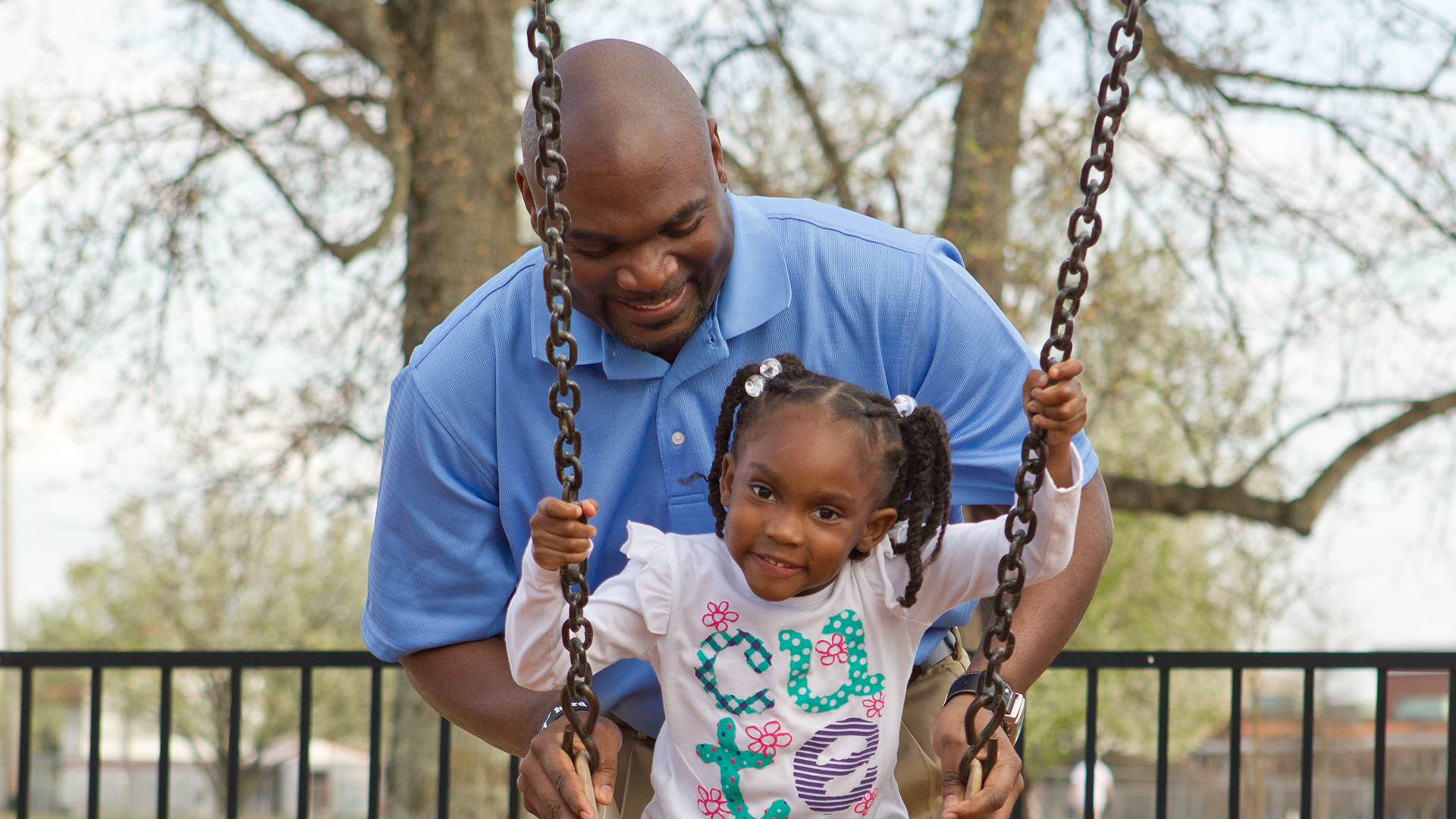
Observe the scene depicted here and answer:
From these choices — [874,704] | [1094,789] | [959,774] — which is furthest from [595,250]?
[1094,789]

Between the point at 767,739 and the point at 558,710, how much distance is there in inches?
12.4

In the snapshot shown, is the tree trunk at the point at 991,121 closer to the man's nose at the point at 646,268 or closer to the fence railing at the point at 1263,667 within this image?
the fence railing at the point at 1263,667

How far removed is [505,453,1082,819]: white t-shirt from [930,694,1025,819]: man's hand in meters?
0.15

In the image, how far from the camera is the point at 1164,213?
7617 mm

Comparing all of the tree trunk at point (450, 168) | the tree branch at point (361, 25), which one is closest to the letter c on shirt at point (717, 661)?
the tree trunk at point (450, 168)

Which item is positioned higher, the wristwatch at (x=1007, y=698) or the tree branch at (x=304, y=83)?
the tree branch at (x=304, y=83)

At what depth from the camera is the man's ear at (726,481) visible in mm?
1990

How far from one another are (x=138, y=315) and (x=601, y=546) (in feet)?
19.8

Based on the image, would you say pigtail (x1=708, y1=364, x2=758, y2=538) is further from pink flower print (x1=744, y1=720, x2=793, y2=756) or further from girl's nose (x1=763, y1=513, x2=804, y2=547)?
pink flower print (x1=744, y1=720, x2=793, y2=756)

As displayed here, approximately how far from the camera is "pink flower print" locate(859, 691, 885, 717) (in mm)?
1989

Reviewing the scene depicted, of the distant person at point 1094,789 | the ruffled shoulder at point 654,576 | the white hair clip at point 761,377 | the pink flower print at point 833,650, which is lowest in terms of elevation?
the distant person at point 1094,789

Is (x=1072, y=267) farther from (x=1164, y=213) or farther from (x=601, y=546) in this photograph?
(x=1164, y=213)

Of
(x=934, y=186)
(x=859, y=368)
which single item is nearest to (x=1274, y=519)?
(x=934, y=186)

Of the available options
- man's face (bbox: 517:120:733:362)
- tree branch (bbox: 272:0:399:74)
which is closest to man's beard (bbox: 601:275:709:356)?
man's face (bbox: 517:120:733:362)
